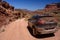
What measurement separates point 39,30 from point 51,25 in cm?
108

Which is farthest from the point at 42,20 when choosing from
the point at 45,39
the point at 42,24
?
the point at 45,39

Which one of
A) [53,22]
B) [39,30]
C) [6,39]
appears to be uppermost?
[53,22]

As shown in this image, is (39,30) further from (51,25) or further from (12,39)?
(12,39)

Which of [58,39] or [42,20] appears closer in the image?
[58,39]

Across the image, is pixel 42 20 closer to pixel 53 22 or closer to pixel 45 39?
pixel 53 22

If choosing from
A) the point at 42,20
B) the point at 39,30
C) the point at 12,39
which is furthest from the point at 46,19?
the point at 12,39

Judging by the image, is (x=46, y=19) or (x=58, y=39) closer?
(x=58, y=39)

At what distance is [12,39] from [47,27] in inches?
115

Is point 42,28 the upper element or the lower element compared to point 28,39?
upper

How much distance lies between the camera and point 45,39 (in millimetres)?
9352

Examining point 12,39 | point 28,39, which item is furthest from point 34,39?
point 12,39

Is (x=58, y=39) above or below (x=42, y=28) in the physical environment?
below

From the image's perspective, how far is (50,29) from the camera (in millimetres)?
9750

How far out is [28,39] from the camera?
9555 mm
